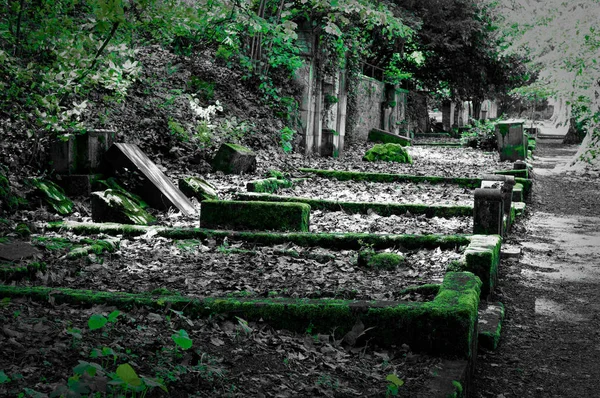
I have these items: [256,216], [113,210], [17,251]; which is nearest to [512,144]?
[256,216]

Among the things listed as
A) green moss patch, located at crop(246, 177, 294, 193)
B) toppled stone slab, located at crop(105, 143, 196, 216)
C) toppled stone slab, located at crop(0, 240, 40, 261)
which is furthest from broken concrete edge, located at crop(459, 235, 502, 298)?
green moss patch, located at crop(246, 177, 294, 193)

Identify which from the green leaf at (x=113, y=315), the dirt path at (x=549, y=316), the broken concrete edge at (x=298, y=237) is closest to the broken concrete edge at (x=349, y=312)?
the dirt path at (x=549, y=316)

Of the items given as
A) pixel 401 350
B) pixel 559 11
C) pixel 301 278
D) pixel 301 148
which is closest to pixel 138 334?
pixel 401 350

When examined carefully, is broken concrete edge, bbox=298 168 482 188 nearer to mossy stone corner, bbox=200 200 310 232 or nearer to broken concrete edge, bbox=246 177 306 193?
broken concrete edge, bbox=246 177 306 193

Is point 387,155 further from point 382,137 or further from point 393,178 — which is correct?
point 382,137

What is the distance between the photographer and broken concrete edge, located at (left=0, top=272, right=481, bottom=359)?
3461mm

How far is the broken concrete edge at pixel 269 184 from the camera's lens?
9.08 meters

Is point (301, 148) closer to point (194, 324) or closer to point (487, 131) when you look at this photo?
point (487, 131)

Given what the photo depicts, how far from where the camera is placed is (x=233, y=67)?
49.0ft

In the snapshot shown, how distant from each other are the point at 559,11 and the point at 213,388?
55.7 ft

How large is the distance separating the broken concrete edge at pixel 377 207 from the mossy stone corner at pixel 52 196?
2.24 meters

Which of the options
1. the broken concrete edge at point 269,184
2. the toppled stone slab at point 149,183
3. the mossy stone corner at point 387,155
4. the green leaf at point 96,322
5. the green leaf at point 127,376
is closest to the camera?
the green leaf at point 127,376

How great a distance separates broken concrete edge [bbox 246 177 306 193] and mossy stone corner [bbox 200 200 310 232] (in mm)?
2027

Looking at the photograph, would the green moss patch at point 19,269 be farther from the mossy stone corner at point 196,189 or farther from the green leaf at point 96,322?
the mossy stone corner at point 196,189
